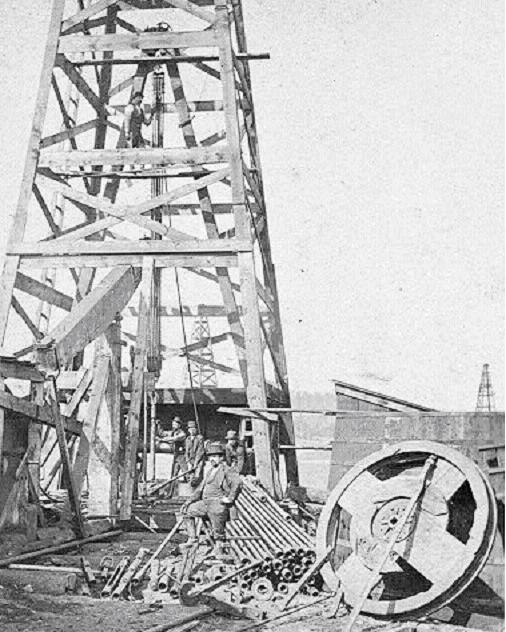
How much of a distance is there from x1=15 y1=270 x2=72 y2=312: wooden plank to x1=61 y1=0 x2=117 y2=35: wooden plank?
12.4 ft

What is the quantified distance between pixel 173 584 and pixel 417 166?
6079 mm

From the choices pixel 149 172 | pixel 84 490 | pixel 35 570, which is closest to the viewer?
pixel 35 570

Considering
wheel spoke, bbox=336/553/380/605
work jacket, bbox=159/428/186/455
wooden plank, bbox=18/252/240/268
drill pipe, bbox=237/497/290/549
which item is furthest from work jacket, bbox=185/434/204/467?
wheel spoke, bbox=336/553/380/605

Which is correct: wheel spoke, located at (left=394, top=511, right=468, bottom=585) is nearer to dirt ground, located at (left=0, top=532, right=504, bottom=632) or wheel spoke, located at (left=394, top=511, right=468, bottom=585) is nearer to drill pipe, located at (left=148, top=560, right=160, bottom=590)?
dirt ground, located at (left=0, top=532, right=504, bottom=632)

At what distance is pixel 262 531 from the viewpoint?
9.78 m

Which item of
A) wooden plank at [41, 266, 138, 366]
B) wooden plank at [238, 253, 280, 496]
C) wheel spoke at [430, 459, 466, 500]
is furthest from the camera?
wooden plank at [238, 253, 280, 496]

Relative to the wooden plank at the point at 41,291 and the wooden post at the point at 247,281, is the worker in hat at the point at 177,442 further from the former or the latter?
the wooden post at the point at 247,281

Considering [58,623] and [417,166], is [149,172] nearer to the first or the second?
[417,166]

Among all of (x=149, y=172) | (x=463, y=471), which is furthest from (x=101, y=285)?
(x=463, y=471)

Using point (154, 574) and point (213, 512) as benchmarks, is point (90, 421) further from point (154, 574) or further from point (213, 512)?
point (154, 574)

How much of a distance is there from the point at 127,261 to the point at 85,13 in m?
3.81

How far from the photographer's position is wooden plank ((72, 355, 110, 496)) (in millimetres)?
11633

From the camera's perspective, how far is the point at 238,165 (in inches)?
498

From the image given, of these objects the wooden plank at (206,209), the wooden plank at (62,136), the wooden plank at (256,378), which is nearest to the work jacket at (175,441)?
the wooden plank at (206,209)
